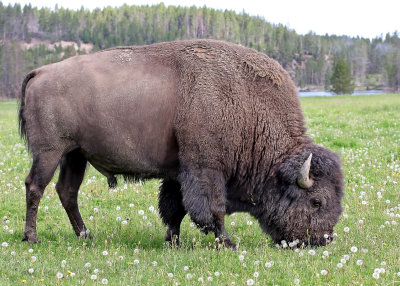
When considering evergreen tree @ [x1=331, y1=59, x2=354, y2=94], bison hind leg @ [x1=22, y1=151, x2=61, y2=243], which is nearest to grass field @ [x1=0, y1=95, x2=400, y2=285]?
bison hind leg @ [x1=22, y1=151, x2=61, y2=243]

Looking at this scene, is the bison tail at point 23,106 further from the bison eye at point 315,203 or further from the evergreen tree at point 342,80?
the evergreen tree at point 342,80

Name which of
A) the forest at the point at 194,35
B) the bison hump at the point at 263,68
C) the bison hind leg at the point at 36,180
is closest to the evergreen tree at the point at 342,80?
the forest at the point at 194,35

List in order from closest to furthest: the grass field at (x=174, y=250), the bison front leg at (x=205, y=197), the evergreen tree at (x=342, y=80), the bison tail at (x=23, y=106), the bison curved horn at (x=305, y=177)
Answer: the grass field at (x=174, y=250) → the bison curved horn at (x=305, y=177) → the bison front leg at (x=205, y=197) → the bison tail at (x=23, y=106) → the evergreen tree at (x=342, y=80)

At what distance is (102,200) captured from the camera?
9.07m

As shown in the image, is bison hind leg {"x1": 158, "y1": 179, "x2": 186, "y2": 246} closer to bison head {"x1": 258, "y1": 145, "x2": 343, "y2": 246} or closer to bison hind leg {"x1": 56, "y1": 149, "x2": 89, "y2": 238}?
bison hind leg {"x1": 56, "y1": 149, "x2": 89, "y2": 238}

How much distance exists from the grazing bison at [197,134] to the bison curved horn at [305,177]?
18 millimetres

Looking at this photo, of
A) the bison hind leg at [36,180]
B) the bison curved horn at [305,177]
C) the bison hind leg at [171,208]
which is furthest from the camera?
the bison hind leg at [171,208]

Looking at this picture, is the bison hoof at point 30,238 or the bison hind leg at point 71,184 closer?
the bison hoof at point 30,238

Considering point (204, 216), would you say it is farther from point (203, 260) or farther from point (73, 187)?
point (73, 187)

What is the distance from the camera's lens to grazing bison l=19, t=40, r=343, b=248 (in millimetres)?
6480

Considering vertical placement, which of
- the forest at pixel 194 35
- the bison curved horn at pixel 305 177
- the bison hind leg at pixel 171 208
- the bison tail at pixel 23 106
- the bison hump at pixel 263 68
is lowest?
the bison hind leg at pixel 171 208

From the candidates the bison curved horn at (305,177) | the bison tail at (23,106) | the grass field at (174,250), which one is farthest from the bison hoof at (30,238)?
the bison curved horn at (305,177)

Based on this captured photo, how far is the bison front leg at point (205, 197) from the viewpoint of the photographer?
6453mm

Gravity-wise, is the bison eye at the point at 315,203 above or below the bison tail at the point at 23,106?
below
